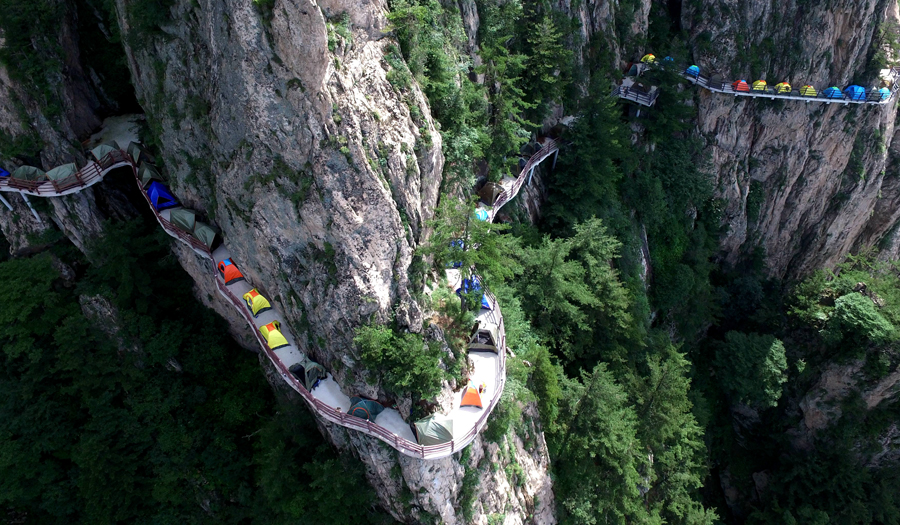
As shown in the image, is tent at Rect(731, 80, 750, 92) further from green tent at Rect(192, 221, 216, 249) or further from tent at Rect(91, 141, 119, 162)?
tent at Rect(91, 141, 119, 162)

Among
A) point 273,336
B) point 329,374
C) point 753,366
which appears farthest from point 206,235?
point 753,366

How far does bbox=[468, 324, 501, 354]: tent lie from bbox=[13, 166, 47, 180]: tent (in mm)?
24616

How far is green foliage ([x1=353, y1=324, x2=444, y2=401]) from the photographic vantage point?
22.0m

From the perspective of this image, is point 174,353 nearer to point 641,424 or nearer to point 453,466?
point 453,466

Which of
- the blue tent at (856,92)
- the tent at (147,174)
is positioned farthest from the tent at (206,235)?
the blue tent at (856,92)

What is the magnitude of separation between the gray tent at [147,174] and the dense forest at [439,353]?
2584mm

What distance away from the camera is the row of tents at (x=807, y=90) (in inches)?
1672

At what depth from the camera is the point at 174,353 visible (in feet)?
92.8

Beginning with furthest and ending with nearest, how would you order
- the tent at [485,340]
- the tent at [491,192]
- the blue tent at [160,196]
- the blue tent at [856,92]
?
1. the blue tent at [856,92]
2. the tent at [491,192]
3. the blue tent at [160,196]
4. the tent at [485,340]

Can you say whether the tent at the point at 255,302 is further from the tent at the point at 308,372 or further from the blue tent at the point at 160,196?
the blue tent at the point at 160,196

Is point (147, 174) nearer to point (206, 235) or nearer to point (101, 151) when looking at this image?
point (101, 151)

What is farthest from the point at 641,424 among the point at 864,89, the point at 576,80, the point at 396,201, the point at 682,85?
the point at 864,89

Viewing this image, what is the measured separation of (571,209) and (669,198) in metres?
12.4

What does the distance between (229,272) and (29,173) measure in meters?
12.4
